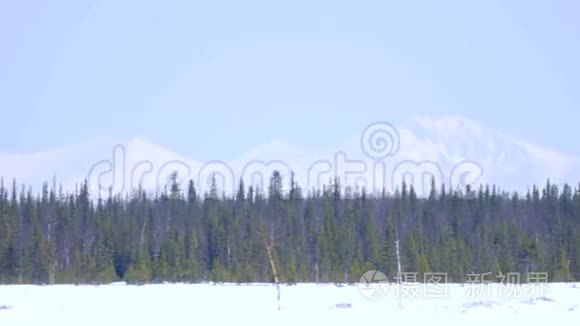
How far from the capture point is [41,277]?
71.8 meters

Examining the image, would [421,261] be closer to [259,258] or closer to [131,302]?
[259,258]

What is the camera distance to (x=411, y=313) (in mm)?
28250

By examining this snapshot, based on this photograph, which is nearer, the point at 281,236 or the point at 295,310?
the point at 295,310

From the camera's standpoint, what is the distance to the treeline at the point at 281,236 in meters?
71.9

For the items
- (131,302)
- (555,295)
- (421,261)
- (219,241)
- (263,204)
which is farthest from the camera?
(263,204)

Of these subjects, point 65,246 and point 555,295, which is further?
point 65,246

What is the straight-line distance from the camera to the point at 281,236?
257 feet

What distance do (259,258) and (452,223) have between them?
18266 mm

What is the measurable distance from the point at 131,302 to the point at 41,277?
1493 inches

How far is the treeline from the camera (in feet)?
236

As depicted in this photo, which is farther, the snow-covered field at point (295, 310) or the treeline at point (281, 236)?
the treeline at point (281, 236)

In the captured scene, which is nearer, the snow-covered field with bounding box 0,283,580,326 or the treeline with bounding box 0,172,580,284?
the snow-covered field with bounding box 0,283,580,326

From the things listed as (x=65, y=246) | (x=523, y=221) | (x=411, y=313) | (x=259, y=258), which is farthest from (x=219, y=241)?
(x=411, y=313)

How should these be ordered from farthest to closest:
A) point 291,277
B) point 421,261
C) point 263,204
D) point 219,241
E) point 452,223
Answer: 1. point 263,204
2. point 452,223
3. point 219,241
4. point 421,261
5. point 291,277
